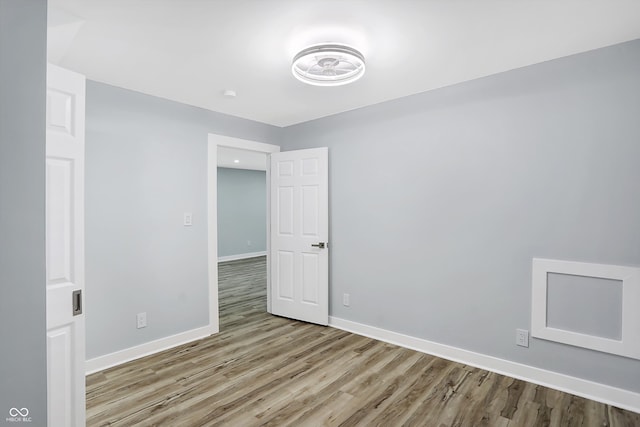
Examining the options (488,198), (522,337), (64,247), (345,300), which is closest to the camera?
(64,247)

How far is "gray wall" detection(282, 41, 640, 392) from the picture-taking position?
2105 mm

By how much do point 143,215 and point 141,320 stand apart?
38.0 inches

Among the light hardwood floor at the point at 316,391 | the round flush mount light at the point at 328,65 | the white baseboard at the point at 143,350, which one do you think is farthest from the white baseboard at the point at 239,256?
the round flush mount light at the point at 328,65

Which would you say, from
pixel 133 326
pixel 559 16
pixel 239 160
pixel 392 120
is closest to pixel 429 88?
pixel 392 120

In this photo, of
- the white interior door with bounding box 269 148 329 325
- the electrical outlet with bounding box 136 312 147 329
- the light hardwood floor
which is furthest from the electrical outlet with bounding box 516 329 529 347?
the electrical outlet with bounding box 136 312 147 329

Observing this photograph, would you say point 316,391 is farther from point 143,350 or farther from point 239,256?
point 239,256

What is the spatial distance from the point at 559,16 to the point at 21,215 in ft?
8.66

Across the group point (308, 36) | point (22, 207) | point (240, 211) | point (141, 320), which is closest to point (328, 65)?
point (308, 36)

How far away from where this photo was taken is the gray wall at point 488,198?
2.11 meters

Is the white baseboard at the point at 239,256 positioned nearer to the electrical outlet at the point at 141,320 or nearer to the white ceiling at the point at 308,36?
the electrical outlet at the point at 141,320

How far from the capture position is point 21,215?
94cm

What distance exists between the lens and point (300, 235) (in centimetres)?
374

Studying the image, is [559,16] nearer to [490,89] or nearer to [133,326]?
[490,89]

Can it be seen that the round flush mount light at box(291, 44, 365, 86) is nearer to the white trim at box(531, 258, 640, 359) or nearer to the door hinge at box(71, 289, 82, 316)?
the door hinge at box(71, 289, 82, 316)
